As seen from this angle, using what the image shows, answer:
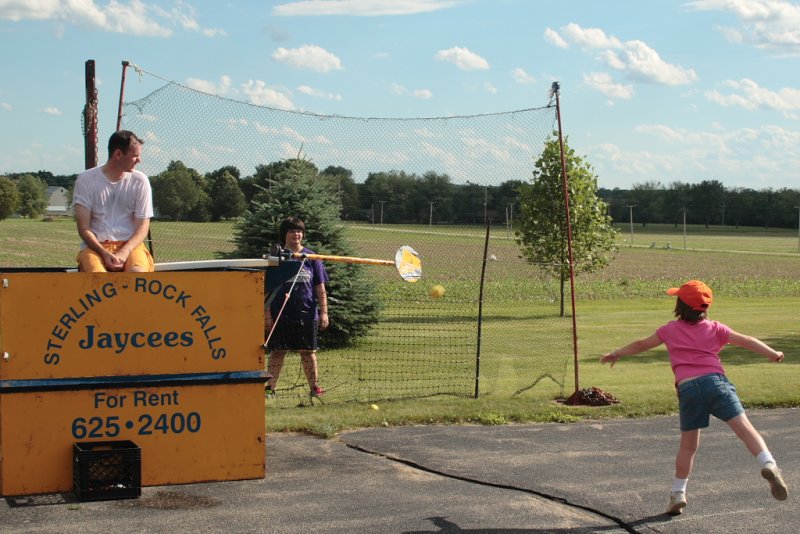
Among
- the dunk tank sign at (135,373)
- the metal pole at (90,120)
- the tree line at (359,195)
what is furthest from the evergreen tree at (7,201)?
the dunk tank sign at (135,373)

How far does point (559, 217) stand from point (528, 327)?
11.8ft

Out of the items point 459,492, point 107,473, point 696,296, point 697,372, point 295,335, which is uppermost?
point 696,296

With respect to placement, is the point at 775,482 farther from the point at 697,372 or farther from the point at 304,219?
the point at 304,219

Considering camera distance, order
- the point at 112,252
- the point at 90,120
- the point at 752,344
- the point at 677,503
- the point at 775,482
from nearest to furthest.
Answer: the point at 775,482 < the point at 677,503 < the point at 752,344 < the point at 112,252 < the point at 90,120

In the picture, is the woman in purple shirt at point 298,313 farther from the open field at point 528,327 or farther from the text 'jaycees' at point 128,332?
the text 'jaycees' at point 128,332

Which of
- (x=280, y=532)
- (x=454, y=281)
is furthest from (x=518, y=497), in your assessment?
(x=454, y=281)

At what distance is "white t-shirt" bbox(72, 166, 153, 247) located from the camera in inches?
270

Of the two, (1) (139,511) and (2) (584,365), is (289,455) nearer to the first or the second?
(1) (139,511)

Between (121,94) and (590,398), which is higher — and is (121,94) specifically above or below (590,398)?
above

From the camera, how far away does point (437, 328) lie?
18.8m

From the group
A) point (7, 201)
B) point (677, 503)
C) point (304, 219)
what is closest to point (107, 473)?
point (677, 503)

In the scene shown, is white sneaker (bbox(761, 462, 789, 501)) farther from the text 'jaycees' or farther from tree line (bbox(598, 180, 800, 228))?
tree line (bbox(598, 180, 800, 228))

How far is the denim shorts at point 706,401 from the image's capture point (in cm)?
612

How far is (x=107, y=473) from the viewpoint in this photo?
6012mm
